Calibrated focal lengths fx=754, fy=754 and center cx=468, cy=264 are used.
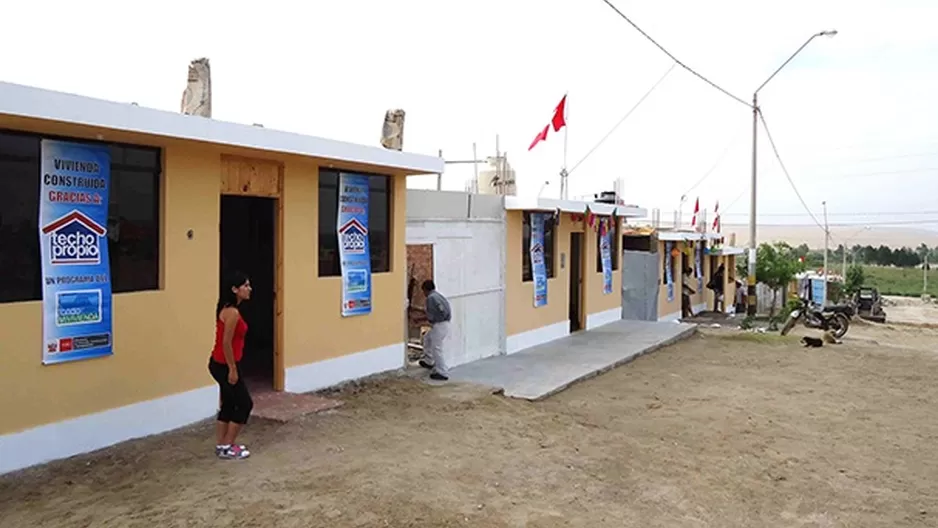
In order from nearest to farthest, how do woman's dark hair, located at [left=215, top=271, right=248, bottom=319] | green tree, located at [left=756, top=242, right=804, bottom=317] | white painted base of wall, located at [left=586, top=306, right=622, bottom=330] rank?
woman's dark hair, located at [left=215, top=271, right=248, bottom=319] → white painted base of wall, located at [left=586, top=306, right=622, bottom=330] → green tree, located at [left=756, top=242, right=804, bottom=317]

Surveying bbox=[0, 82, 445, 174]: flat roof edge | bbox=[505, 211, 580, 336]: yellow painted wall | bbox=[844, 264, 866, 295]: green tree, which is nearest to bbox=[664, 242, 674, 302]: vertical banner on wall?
bbox=[505, 211, 580, 336]: yellow painted wall

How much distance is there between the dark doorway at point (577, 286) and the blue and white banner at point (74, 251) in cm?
1177

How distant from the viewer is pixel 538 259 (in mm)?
14578

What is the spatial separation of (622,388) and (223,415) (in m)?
6.46

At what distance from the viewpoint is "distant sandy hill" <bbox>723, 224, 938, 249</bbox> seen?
439ft

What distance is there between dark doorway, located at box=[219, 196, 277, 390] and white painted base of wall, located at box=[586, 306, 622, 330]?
27.3 feet

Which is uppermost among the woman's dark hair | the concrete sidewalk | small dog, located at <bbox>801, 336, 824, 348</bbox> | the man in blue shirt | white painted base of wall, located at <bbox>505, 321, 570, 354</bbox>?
the woman's dark hair

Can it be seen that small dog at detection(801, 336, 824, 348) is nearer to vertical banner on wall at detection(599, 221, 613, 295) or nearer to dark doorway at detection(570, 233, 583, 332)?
vertical banner on wall at detection(599, 221, 613, 295)

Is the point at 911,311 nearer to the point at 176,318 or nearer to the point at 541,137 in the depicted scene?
the point at 541,137

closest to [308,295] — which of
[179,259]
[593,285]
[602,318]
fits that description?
[179,259]

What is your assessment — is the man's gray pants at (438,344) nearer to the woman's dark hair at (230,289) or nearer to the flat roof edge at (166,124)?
the flat roof edge at (166,124)

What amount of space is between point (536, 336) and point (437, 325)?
439cm

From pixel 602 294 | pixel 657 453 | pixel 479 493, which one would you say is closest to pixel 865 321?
pixel 602 294

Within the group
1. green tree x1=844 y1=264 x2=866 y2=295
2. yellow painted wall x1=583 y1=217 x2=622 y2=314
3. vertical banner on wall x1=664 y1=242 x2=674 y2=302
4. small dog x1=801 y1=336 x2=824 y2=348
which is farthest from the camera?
green tree x1=844 y1=264 x2=866 y2=295
